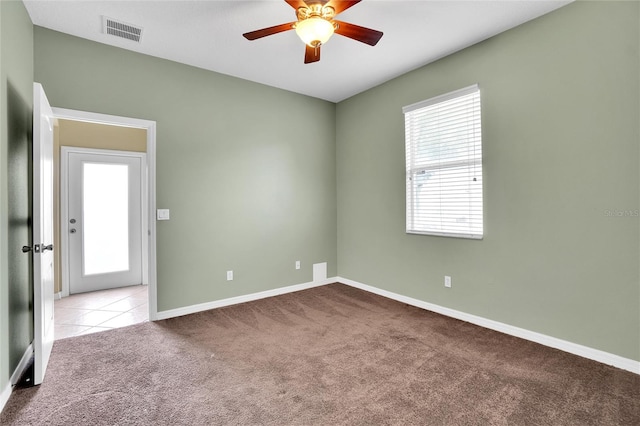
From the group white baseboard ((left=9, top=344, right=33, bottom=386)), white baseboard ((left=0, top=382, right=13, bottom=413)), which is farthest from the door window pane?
white baseboard ((left=0, top=382, right=13, bottom=413))

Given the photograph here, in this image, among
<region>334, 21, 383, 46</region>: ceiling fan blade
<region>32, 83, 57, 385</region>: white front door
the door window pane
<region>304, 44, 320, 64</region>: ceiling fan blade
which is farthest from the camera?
the door window pane

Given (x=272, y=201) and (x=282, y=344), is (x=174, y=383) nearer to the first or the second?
(x=282, y=344)

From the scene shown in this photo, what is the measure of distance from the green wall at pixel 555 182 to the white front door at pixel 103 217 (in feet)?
13.8

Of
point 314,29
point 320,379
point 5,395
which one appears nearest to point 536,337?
point 320,379

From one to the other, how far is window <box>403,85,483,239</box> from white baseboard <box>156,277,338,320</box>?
1.69m

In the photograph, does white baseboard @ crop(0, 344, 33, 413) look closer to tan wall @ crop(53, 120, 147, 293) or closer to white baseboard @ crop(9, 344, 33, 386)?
white baseboard @ crop(9, 344, 33, 386)

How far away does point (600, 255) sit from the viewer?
7.74ft

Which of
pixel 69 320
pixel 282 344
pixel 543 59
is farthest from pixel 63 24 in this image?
pixel 543 59

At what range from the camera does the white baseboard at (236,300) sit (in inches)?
134

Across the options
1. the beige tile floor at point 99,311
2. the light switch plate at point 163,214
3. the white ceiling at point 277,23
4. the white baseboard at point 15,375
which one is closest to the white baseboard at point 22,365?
the white baseboard at point 15,375

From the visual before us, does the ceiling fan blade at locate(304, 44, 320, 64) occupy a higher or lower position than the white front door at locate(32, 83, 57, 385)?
higher

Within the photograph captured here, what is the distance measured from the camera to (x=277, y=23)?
8.88ft

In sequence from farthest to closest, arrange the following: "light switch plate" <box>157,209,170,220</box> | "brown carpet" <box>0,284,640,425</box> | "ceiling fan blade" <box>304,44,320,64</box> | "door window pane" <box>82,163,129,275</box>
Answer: "door window pane" <box>82,163,129,275</box>, "light switch plate" <box>157,209,170,220</box>, "ceiling fan blade" <box>304,44,320,64</box>, "brown carpet" <box>0,284,640,425</box>

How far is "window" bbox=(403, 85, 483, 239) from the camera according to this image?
10.2 ft
